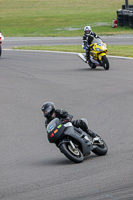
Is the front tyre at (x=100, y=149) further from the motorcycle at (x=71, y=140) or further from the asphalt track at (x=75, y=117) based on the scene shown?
the asphalt track at (x=75, y=117)

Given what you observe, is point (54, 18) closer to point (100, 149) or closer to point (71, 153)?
point (100, 149)

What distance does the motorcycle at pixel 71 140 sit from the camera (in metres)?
7.86

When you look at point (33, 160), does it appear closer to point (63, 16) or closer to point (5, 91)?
point (5, 91)

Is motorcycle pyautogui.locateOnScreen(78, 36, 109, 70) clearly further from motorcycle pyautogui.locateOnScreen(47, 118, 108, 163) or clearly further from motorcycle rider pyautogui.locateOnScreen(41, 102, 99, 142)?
motorcycle pyautogui.locateOnScreen(47, 118, 108, 163)

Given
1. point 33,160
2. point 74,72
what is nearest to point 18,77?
point 74,72

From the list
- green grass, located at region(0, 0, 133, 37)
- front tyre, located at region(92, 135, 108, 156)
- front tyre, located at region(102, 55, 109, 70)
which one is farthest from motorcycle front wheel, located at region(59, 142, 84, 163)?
green grass, located at region(0, 0, 133, 37)

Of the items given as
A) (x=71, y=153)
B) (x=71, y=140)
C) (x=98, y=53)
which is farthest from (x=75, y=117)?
(x=98, y=53)

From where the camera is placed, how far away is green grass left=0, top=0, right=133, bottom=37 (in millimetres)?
43719

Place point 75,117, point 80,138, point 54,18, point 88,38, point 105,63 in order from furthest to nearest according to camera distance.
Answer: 1. point 54,18
2. point 88,38
3. point 105,63
4. point 75,117
5. point 80,138

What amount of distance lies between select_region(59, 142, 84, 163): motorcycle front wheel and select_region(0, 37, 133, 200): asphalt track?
0.12m

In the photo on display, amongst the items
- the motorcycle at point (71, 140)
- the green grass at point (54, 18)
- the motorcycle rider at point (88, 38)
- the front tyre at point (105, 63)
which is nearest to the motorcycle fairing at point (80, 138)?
the motorcycle at point (71, 140)

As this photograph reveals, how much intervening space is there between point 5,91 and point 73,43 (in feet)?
58.1

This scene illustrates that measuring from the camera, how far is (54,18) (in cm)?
5338

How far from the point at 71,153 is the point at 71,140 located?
1.04ft
